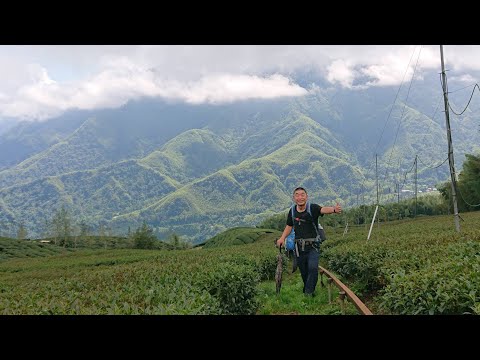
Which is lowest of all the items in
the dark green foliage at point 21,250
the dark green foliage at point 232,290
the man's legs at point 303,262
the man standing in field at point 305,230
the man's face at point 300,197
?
the dark green foliage at point 21,250

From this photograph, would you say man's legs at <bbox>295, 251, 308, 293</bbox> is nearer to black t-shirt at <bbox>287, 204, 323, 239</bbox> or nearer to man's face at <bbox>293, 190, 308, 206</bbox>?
black t-shirt at <bbox>287, 204, 323, 239</bbox>

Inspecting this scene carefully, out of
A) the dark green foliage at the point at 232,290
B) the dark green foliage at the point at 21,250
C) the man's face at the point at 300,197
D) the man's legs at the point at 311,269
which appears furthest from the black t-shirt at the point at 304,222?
the dark green foliage at the point at 21,250

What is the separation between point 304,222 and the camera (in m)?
8.81

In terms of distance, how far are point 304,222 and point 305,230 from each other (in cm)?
22

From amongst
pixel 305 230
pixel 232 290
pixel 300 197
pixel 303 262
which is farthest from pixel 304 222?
pixel 232 290

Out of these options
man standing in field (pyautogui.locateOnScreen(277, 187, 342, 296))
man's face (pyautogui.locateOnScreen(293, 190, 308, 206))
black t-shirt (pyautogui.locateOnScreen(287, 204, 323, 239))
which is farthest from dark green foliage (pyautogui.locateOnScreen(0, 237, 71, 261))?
man's face (pyautogui.locateOnScreen(293, 190, 308, 206))

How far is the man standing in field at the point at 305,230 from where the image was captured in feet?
27.7

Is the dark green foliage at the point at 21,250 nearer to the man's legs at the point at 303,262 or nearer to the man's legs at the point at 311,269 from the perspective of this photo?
the man's legs at the point at 311,269

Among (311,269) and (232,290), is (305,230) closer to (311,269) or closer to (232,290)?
(311,269)

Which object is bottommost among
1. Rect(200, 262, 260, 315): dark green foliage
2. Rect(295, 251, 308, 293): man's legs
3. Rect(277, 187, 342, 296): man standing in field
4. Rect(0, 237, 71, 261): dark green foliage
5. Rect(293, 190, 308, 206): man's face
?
Rect(0, 237, 71, 261): dark green foliage

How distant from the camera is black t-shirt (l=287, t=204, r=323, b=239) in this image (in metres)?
8.63
